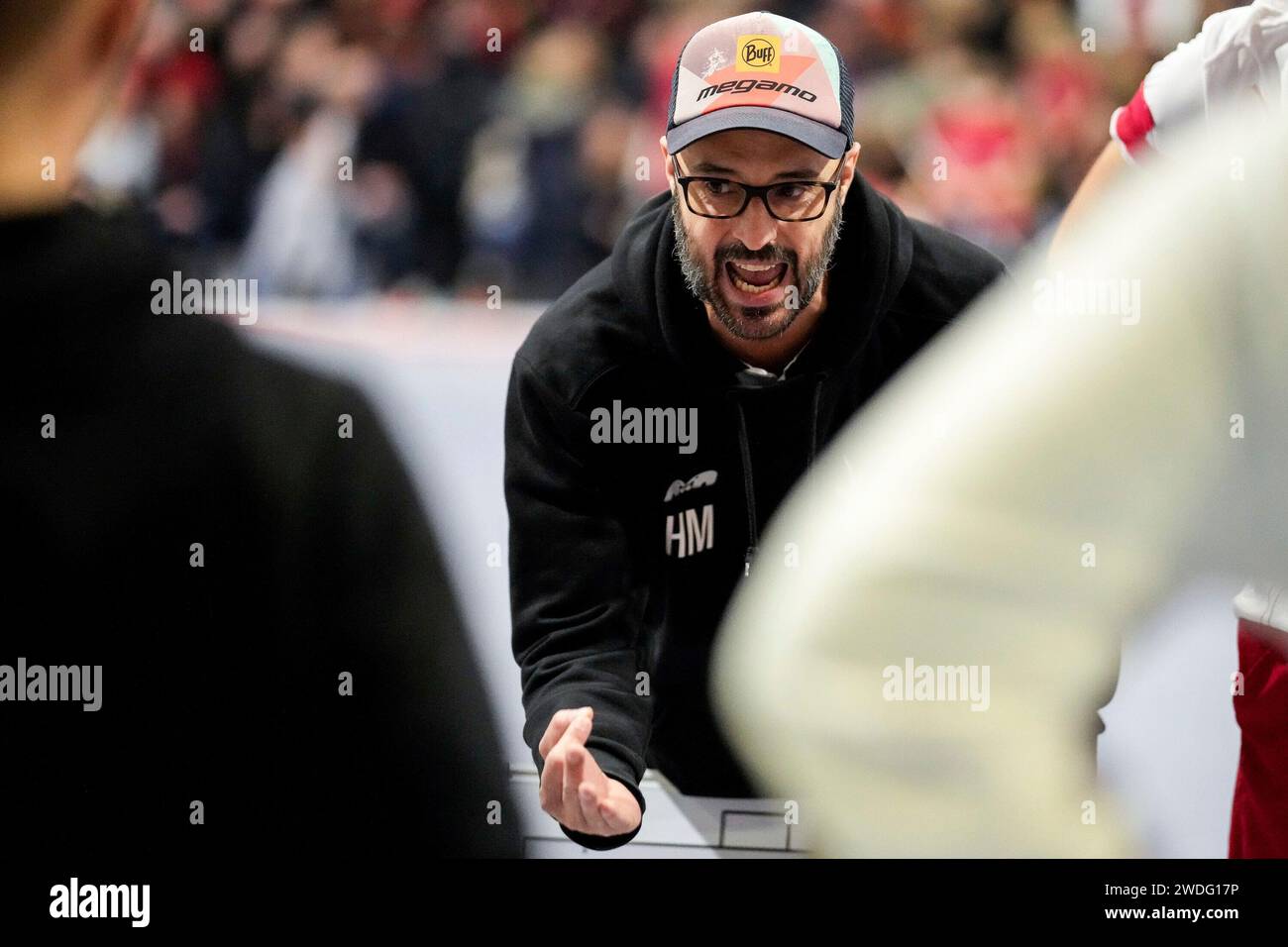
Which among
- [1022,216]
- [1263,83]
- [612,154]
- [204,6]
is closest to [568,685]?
[612,154]

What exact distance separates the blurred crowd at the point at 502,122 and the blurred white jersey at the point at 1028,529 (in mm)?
181

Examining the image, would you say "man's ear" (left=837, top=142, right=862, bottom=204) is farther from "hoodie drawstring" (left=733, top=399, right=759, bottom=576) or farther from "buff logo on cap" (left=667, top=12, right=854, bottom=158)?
"hoodie drawstring" (left=733, top=399, right=759, bottom=576)

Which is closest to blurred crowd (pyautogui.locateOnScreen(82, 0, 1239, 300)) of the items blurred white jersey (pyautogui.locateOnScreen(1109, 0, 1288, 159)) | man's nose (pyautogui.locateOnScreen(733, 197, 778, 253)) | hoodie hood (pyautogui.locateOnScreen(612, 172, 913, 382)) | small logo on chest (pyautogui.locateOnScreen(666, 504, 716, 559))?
blurred white jersey (pyautogui.locateOnScreen(1109, 0, 1288, 159))

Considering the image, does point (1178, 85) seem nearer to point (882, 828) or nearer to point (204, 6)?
point (882, 828)

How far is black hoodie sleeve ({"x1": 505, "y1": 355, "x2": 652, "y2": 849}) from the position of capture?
181 cm

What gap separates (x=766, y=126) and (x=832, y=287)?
0.25 metres

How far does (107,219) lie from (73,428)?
32 centimetres

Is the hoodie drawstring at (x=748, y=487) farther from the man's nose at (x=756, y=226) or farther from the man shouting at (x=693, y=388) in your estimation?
the man's nose at (x=756, y=226)

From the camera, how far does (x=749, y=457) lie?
1908 mm

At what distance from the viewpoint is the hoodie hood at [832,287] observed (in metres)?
1.79

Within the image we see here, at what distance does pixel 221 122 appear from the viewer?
202 centimetres

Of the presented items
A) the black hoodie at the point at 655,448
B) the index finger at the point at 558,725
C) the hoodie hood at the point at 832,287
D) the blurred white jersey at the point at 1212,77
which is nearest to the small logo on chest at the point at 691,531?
the black hoodie at the point at 655,448

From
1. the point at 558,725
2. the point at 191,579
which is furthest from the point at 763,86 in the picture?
the point at 191,579

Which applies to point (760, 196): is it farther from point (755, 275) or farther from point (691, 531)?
point (691, 531)
